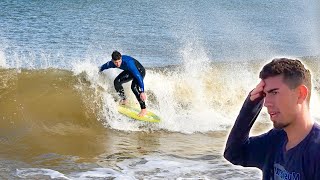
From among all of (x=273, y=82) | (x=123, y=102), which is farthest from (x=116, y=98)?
(x=273, y=82)

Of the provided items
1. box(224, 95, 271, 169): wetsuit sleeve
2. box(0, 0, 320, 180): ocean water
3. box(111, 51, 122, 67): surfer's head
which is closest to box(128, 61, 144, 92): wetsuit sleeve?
box(111, 51, 122, 67): surfer's head

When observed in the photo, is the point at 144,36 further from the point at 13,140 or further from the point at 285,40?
the point at 13,140

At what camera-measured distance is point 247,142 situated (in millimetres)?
2924

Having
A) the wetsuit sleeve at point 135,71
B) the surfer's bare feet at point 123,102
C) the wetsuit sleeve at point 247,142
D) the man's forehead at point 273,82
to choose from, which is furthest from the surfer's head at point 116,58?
the man's forehead at point 273,82

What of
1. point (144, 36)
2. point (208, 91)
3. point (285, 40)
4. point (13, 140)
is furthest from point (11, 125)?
point (285, 40)

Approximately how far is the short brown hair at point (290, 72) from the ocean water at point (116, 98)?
579 cm

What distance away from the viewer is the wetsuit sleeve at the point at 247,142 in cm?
283

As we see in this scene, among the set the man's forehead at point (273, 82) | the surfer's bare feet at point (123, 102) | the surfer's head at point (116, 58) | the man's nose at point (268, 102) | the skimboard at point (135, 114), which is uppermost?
the surfer's head at point (116, 58)

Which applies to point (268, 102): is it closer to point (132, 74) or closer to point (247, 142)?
point (247, 142)

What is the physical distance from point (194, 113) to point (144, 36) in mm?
15295

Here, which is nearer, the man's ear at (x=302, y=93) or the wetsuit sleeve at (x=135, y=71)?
the man's ear at (x=302, y=93)

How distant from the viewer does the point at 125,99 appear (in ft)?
41.4

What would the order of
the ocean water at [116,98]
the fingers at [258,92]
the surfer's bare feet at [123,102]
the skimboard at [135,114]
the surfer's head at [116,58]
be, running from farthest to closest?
the surfer's bare feet at [123,102]
the skimboard at [135,114]
the surfer's head at [116,58]
the ocean water at [116,98]
the fingers at [258,92]

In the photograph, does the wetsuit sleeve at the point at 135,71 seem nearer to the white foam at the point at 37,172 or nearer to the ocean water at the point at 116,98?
the ocean water at the point at 116,98
